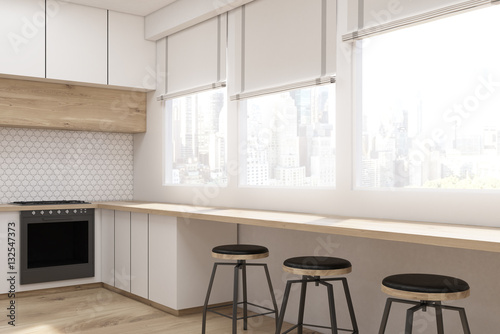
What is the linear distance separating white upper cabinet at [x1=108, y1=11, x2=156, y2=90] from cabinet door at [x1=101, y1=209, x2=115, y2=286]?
129 centimetres

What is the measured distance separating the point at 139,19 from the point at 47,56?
3.44 feet

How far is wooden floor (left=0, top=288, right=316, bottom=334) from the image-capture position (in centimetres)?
386

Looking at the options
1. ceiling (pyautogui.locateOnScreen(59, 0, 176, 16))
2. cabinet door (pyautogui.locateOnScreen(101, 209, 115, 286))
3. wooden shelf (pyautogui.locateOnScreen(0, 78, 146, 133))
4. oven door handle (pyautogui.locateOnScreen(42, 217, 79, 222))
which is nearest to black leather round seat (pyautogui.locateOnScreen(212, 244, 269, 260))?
cabinet door (pyautogui.locateOnScreen(101, 209, 115, 286))

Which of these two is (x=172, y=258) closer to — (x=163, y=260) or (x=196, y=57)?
(x=163, y=260)

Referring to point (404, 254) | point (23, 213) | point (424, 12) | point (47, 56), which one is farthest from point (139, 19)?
point (404, 254)

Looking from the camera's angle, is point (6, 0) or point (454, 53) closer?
point (454, 53)

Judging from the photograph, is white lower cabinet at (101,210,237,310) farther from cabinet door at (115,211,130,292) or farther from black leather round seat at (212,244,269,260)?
black leather round seat at (212,244,269,260)

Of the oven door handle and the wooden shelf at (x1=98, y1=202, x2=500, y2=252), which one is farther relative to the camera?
the oven door handle

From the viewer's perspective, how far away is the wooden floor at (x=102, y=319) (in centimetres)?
386

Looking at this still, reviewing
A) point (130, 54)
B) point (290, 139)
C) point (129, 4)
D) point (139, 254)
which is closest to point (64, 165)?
point (130, 54)

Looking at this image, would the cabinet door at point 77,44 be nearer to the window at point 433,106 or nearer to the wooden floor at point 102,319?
the wooden floor at point 102,319

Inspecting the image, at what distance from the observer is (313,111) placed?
392 centimetres

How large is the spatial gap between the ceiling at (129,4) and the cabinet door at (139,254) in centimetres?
196

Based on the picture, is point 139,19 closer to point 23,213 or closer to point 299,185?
point 23,213
